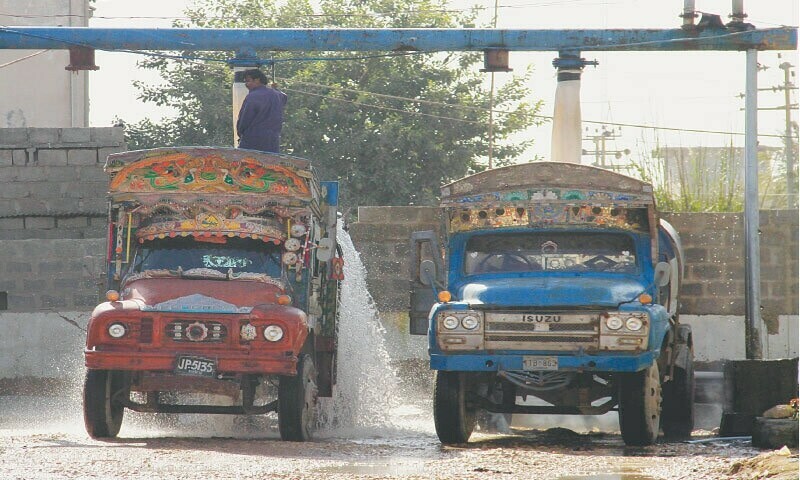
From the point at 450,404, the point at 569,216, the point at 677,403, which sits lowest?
the point at 677,403

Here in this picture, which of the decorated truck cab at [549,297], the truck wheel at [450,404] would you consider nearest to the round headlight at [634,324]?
the decorated truck cab at [549,297]

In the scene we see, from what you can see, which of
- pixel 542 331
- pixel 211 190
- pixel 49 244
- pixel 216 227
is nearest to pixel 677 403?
pixel 542 331

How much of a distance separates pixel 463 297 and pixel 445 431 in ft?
4.18

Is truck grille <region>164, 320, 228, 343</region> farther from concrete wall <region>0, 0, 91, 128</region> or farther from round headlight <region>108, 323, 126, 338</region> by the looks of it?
concrete wall <region>0, 0, 91, 128</region>

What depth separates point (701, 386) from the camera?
1722 centimetres

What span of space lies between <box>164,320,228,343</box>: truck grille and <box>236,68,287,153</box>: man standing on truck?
314cm

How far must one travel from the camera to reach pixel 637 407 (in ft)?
44.0

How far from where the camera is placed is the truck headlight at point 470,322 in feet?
44.5

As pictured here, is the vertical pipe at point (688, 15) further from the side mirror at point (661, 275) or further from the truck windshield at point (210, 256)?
the truck windshield at point (210, 256)

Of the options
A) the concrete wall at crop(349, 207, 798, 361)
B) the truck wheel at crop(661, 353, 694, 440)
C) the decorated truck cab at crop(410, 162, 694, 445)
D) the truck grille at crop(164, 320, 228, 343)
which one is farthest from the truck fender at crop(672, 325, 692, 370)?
the truck grille at crop(164, 320, 228, 343)

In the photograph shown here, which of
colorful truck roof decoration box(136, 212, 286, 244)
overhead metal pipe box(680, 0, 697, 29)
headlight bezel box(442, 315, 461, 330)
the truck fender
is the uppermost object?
overhead metal pipe box(680, 0, 697, 29)

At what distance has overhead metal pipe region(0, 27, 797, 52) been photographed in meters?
21.0

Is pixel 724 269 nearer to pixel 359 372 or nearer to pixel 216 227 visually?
pixel 359 372

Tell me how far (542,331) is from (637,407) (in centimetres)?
108
